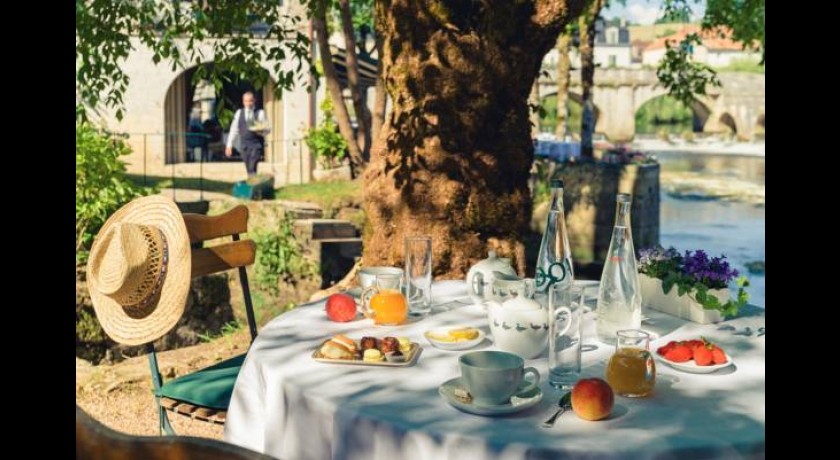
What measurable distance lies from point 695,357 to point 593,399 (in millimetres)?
497

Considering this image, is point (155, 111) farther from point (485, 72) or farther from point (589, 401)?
point (589, 401)

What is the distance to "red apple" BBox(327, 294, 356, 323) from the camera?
9.73ft

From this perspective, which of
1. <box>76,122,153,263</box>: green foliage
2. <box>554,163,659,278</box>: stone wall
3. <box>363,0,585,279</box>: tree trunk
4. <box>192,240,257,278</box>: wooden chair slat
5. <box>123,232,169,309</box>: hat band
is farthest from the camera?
<box>554,163,659,278</box>: stone wall

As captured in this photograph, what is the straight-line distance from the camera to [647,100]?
55.3 m

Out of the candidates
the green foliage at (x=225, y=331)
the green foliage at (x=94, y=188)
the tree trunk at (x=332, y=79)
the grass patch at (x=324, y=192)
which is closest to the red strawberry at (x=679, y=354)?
the green foliage at (x=225, y=331)

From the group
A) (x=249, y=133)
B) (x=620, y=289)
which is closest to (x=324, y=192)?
(x=249, y=133)

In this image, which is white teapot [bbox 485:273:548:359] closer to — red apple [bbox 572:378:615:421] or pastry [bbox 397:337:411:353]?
pastry [bbox 397:337:411:353]

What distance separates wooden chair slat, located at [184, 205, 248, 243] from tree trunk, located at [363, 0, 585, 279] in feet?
4.42

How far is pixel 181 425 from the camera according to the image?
5.44 m

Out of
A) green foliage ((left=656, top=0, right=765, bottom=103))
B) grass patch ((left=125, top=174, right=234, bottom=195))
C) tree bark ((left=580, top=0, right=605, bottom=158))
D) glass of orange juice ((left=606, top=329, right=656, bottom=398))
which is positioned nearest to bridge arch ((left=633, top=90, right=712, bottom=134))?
tree bark ((left=580, top=0, right=605, bottom=158))

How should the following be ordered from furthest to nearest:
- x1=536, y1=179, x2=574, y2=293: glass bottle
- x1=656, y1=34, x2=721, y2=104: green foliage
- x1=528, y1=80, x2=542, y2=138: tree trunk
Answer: x1=656, y1=34, x2=721, y2=104: green foliage → x1=528, y1=80, x2=542, y2=138: tree trunk → x1=536, y1=179, x2=574, y2=293: glass bottle
